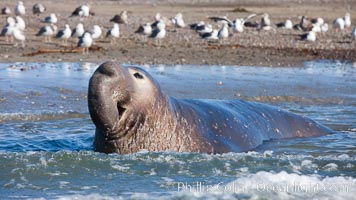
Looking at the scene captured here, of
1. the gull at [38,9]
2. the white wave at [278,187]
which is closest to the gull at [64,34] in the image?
the gull at [38,9]

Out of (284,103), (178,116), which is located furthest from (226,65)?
(178,116)

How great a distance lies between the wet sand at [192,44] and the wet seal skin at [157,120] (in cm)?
852

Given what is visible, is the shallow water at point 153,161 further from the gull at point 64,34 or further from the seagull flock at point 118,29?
the gull at point 64,34

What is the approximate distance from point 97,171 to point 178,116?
80 centimetres

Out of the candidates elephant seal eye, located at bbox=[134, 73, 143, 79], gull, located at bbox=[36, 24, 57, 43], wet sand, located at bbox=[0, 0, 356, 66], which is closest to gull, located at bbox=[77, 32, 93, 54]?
wet sand, located at bbox=[0, 0, 356, 66]

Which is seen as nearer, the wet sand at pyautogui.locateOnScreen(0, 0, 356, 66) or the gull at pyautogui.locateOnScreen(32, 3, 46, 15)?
the wet sand at pyautogui.locateOnScreen(0, 0, 356, 66)

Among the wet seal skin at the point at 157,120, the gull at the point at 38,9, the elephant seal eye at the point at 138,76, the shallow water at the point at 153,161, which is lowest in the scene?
the gull at the point at 38,9

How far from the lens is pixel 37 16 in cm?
3212

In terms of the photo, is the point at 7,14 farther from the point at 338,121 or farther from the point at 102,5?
the point at 338,121

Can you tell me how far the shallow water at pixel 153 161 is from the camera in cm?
585

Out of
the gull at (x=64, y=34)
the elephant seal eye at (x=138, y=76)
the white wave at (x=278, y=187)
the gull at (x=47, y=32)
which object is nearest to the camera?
the white wave at (x=278, y=187)

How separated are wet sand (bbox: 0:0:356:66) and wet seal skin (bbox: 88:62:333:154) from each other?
8522 mm

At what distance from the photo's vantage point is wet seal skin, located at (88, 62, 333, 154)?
5.88m

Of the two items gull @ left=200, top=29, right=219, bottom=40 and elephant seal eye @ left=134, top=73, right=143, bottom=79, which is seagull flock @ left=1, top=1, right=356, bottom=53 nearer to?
gull @ left=200, top=29, right=219, bottom=40
